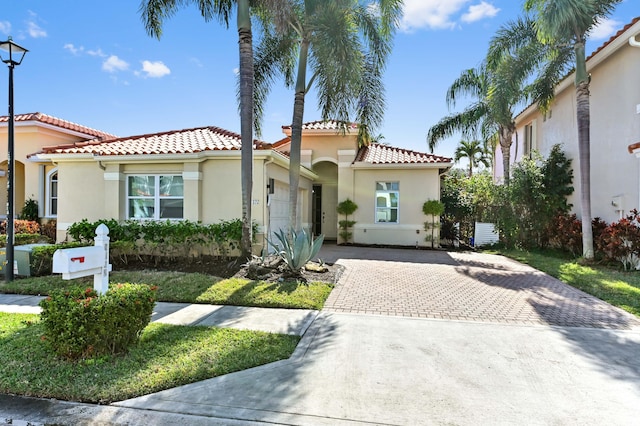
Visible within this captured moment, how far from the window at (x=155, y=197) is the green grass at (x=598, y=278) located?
11679 mm

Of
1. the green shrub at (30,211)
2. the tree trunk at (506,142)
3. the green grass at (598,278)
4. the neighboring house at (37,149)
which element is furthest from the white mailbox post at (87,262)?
the tree trunk at (506,142)

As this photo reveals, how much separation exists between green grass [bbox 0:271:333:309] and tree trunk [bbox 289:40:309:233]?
2544 millimetres

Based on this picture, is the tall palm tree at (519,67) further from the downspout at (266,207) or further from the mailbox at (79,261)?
the mailbox at (79,261)

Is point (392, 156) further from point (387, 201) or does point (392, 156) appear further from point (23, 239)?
point (23, 239)

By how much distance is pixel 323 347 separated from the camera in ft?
15.9

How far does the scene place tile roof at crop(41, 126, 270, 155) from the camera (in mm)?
11242

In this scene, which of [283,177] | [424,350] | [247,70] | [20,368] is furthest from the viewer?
[283,177]

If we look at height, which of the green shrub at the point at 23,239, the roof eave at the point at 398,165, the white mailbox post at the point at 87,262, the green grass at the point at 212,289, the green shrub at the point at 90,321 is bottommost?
the green grass at the point at 212,289

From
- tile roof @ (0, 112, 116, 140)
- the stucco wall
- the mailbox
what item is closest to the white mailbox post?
the mailbox

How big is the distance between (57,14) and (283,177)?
28.0 ft

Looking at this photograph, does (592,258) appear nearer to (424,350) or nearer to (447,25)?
(447,25)

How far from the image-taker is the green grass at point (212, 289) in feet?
22.9

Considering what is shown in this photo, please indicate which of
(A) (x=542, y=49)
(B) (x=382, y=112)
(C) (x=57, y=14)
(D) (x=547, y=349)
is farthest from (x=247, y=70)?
(A) (x=542, y=49)

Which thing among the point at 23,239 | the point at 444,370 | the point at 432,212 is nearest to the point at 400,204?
the point at 432,212
